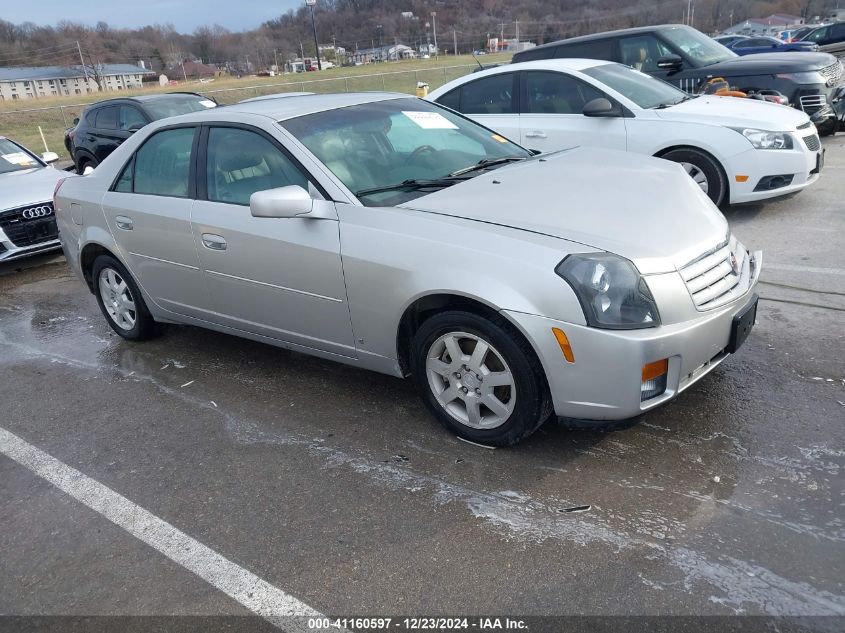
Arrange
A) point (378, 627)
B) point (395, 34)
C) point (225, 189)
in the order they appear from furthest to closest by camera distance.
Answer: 1. point (395, 34)
2. point (225, 189)
3. point (378, 627)

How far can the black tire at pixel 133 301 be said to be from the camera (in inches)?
192

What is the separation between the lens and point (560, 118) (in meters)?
7.03

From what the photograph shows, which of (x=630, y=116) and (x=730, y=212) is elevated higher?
(x=630, y=116)

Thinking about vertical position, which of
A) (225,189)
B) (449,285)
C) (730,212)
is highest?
(225,189)

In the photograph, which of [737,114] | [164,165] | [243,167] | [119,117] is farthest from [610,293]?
[119,117]

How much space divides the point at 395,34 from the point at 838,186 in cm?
9909

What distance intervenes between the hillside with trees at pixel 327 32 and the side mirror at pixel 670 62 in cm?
8787

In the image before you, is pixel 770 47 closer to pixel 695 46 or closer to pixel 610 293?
pixel 695 46

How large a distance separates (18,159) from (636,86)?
746cm

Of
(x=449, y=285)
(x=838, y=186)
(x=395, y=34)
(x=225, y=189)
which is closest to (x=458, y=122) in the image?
(x=225, y=189)

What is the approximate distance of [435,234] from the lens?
312 cm

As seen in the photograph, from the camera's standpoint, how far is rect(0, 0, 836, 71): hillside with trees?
94.4 metres

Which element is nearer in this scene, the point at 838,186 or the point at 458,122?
the point at 458,122

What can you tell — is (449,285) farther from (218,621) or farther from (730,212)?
(730,212)
